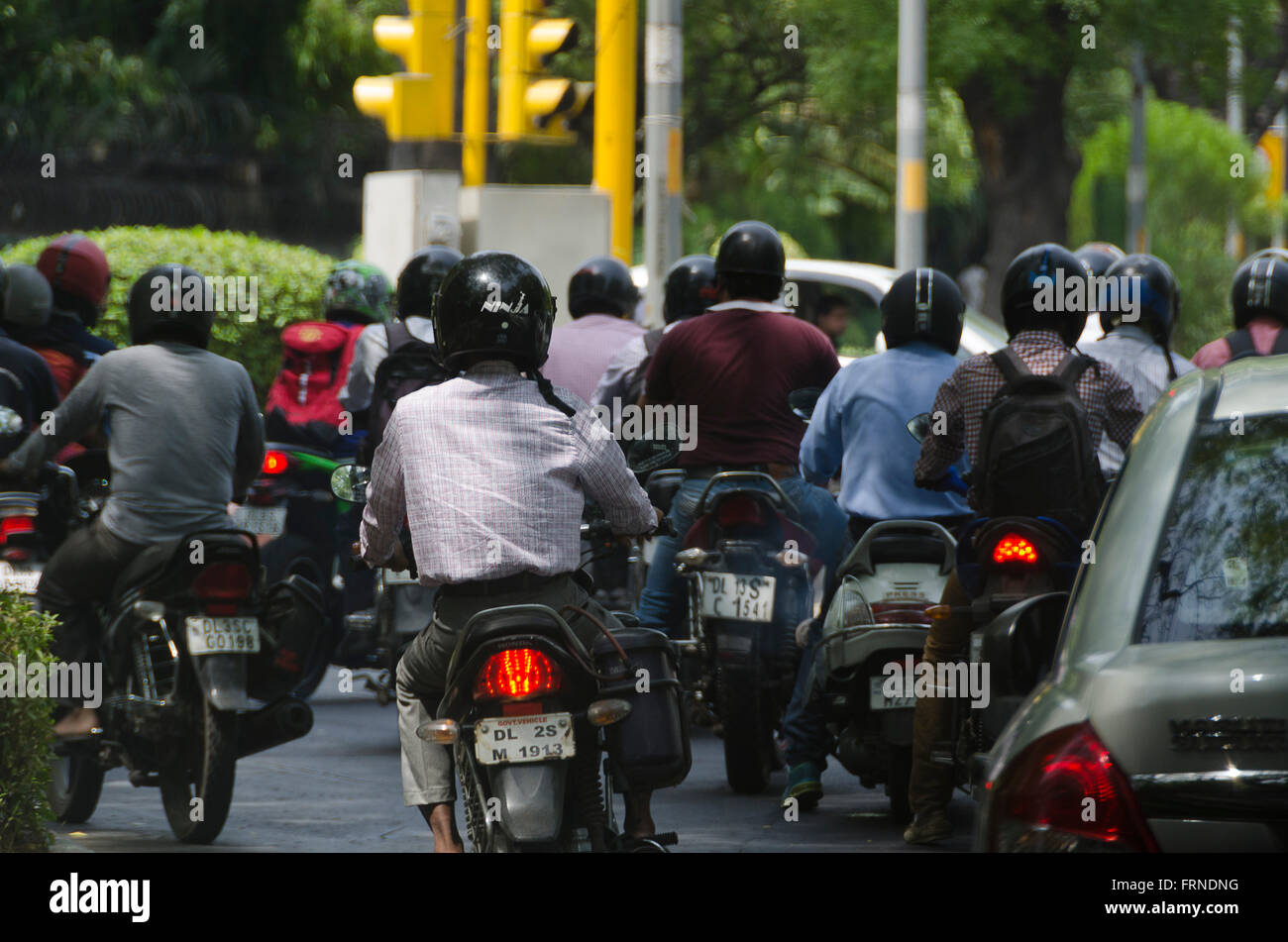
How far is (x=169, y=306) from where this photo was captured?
23.9ft

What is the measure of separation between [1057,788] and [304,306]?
1185cm

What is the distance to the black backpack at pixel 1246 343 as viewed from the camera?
8859mm

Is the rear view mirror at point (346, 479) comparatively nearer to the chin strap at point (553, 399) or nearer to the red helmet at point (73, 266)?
the chin strap at point (553, 399)

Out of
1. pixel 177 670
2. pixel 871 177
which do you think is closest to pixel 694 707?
pixel 177 670

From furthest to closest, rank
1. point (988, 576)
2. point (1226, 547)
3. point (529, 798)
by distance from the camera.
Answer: point (988, 576), point (529, 798), point (1226, 547)

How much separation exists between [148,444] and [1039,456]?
284cm

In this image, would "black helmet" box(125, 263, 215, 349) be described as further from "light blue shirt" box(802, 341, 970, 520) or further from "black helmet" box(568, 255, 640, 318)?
"black helmet" box(568, 255, 640, 318)

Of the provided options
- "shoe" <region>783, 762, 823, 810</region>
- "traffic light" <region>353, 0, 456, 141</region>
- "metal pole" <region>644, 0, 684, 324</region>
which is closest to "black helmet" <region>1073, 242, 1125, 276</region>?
"metal pole" <region>644, 0, 684, 324</region>

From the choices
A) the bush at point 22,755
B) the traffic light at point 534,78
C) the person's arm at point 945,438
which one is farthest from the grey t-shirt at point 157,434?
the traffic light at point 534,78

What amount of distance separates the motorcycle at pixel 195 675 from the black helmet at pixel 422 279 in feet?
6.48

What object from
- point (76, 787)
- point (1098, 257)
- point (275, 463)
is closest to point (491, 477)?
point (76, 787)

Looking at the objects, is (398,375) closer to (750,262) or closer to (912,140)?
(750,262)

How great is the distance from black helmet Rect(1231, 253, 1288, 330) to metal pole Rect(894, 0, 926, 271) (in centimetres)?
567

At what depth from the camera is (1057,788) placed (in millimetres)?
3318
